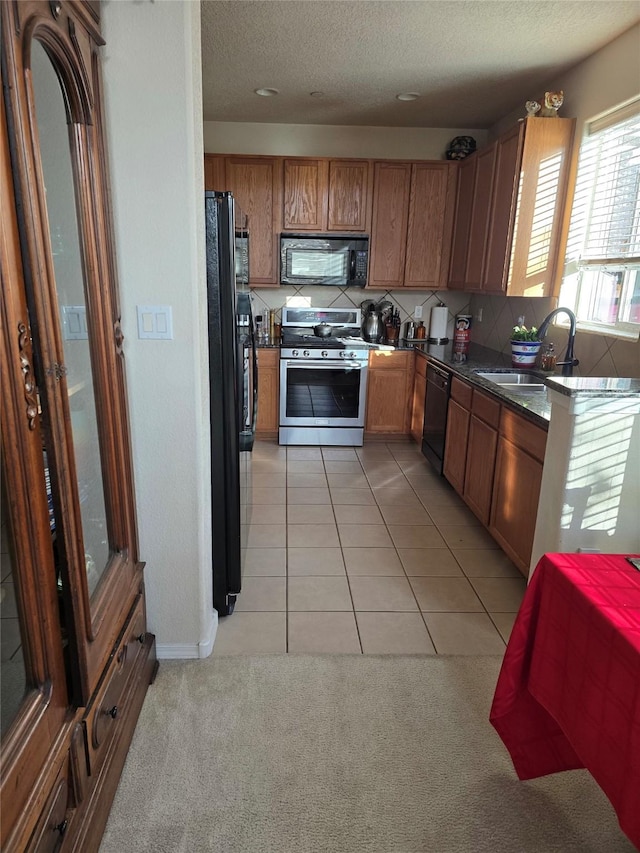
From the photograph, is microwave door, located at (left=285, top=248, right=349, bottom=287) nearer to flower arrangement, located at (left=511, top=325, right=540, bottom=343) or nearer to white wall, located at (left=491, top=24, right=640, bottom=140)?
flower arrangement, located at (left=511, top=325, right=540, bottom=343)

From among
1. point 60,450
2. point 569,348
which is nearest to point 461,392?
point 569,348

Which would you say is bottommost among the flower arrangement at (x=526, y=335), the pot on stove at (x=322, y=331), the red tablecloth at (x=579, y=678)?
the red tablecloth at (x=579, y=678)

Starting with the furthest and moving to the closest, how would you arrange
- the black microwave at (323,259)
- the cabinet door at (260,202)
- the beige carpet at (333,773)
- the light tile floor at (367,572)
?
the black microwave at (323,259) → the cabinet door at (260,202) → the light tile floor at (367,572) → the beige carpet at (333,773)

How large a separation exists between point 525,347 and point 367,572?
1.74 m

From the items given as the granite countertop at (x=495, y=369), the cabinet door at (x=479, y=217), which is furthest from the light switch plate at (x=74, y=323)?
the cabinet door at (x=479, y=217)

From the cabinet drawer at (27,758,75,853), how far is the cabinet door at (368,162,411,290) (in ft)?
14.0

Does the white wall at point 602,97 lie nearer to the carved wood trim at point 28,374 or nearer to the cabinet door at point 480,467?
the cabinet door at point 480,467

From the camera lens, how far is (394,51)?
10.5ft

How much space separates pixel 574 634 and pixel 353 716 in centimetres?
93

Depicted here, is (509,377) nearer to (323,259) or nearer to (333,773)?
(323,259)

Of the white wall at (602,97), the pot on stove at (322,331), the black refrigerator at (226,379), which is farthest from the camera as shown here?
the pot on stove at (322,331)

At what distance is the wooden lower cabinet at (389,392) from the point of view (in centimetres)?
469

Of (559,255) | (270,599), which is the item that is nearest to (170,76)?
(270,599)

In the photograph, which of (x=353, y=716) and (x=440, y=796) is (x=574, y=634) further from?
(x=353, y=716)
